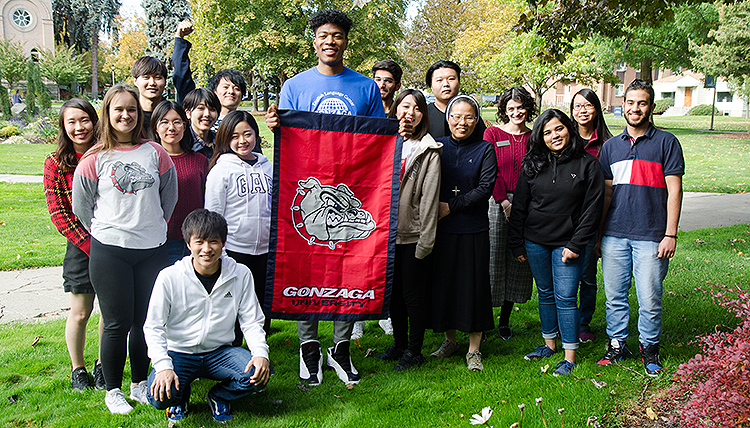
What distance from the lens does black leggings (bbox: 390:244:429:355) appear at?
4098mm

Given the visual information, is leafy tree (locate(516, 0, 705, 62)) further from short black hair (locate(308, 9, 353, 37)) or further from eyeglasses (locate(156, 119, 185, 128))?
eyeglasses (locate(156, 119, 185, 128))

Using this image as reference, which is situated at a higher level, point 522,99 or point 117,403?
point 522,99

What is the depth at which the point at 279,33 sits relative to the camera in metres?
28.9

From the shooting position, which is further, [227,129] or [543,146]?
[543,146]

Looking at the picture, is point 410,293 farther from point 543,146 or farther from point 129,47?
point 129,47

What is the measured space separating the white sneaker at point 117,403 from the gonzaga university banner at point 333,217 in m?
1.09

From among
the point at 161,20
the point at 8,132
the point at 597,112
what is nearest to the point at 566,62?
the point at 597,112

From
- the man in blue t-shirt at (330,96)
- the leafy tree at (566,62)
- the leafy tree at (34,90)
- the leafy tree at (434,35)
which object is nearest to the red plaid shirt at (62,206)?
the man in blue t-shirt at (330,96)

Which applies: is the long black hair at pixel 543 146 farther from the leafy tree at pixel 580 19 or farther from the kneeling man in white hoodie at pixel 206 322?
the kneeling man in white hoodie at pixel 206 322

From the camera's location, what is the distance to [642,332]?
13.2 feet

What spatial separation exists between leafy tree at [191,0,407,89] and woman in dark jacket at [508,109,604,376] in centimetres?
2458

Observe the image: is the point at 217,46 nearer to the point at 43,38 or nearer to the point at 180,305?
the point at 180,305

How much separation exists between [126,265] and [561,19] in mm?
4849

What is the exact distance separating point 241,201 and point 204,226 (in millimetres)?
582
